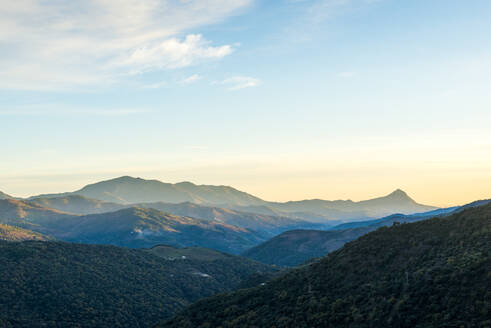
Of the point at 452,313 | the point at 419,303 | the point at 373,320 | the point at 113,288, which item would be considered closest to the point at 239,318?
the point at 373,320

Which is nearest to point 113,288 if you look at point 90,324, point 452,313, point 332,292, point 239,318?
point 90,324

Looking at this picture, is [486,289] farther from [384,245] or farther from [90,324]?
[90,324]

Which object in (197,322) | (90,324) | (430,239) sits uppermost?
(430,239)

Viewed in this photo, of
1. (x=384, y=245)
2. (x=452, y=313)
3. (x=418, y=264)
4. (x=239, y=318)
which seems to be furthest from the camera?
(x=384, y=245)

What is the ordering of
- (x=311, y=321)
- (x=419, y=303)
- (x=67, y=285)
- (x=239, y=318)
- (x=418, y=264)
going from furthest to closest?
(x=67, y=285), (x=239, y=318), (x=418, y=264), (x=311, y=321), (x=419, y=303)

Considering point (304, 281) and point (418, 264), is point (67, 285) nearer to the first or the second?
point (304, 281)

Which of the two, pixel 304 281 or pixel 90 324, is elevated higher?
pixel 304 281

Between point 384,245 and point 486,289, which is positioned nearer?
point 486,289
